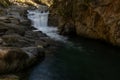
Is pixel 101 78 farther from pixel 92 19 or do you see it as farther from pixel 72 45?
pixel 92 19

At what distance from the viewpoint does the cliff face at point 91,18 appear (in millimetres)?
45062

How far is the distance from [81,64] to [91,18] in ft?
60.6

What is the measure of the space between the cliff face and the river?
2.74 m

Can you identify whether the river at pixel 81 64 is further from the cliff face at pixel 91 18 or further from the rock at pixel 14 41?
the rock at pixel 14 41

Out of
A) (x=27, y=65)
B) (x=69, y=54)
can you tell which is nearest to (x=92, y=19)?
(x=69, y=54)

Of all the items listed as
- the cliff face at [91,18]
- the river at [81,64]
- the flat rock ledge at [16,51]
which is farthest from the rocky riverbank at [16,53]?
the cliff face at [91,18]

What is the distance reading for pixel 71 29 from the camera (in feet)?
185

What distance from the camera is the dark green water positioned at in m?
30.2

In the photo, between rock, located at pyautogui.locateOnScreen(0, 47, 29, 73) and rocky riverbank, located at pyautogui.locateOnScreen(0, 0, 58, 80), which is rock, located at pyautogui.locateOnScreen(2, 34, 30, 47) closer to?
rocky riverbank, located at pyautogui.locateOnScreen(0, 0, 58, 80)

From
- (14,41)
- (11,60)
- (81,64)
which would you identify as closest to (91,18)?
(14,41)

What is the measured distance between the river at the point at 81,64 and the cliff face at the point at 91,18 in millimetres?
2741

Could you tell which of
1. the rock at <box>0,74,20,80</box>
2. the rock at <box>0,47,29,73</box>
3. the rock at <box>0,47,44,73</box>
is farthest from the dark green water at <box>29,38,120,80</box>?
the rock at <box>0,74,20,80</box>

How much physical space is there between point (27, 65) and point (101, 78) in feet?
29.5

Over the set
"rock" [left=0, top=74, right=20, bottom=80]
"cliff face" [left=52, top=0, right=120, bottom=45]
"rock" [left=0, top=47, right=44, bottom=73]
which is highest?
"cliff face" [left=52, top=0, right=120, bottom=45]
